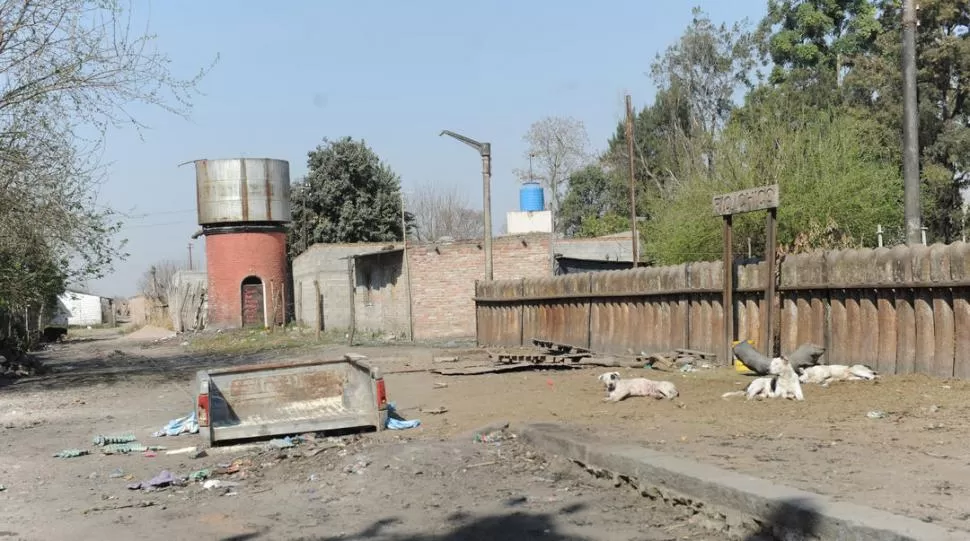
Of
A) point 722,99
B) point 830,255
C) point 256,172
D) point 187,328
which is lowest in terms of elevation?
point 187,328

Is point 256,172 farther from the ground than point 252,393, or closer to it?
farther from the ground

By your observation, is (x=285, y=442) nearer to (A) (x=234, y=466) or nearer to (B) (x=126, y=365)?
(A) (x=234, y=466)

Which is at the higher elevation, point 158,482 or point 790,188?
point 790,188

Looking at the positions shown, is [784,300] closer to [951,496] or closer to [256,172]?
[951,496]

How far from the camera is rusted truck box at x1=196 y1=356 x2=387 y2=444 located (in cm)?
1217

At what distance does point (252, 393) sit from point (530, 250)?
20118 millimetres

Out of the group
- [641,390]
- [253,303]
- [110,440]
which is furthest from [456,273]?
[110,440]

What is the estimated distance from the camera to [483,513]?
655 centimetres

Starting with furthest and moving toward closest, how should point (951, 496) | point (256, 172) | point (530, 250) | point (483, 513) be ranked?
point (256, 172) → point (530, 250) → point (483, 513) → point (951, 496)

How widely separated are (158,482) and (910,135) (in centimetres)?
1125

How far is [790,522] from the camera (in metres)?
5.19

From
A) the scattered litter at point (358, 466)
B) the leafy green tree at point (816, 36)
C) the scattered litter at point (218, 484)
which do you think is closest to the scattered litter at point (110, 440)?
the scattered litter at point (218, 484)

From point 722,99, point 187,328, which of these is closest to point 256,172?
point 187,328

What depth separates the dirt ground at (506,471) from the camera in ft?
20.2
